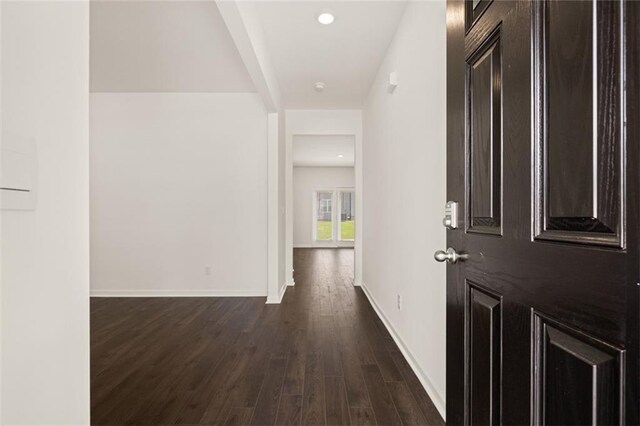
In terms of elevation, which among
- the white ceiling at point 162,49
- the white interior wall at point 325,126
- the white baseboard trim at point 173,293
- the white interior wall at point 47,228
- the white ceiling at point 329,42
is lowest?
the white baseboard trim at point 173,293

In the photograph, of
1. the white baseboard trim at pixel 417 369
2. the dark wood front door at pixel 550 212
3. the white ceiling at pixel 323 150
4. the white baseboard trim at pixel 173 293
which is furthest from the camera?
the white ceiling at pixel 323 150

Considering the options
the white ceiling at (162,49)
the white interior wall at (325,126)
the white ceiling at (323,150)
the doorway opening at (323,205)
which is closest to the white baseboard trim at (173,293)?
the white interior wall at (325,126)

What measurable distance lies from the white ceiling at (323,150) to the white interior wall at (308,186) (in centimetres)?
34

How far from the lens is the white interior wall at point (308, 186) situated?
1116cm

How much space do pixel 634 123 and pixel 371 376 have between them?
79.4 inches

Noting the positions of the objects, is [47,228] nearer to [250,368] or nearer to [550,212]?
[550,212]

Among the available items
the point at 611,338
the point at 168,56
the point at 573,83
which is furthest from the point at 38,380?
the point at 168,56

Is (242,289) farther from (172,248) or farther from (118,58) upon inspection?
(118,58)

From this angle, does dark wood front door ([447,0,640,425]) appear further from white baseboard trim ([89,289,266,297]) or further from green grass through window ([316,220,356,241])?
green grass through window ([316,220,356,241])

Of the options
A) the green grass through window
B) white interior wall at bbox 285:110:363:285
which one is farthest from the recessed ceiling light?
the green grass through window

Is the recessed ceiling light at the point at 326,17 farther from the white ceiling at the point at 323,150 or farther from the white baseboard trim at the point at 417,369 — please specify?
the white ceiling at the point at 323,150

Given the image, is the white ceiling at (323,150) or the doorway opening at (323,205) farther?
the doorway opening at (323,205)

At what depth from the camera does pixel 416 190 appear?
2160mm

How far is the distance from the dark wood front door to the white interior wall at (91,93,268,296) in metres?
3.67
